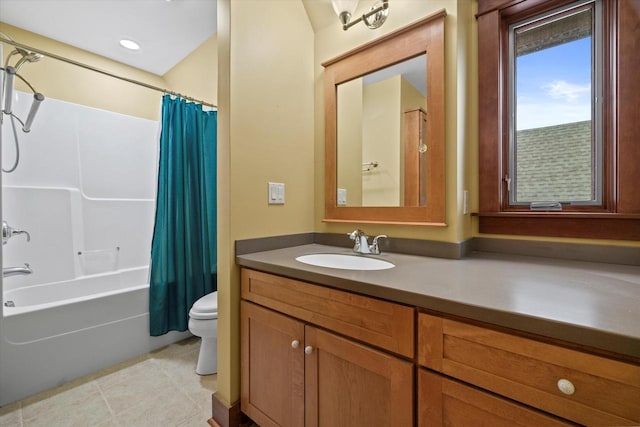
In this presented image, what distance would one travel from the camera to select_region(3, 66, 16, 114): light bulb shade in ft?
5.00

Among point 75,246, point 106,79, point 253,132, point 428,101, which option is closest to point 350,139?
point 428,101

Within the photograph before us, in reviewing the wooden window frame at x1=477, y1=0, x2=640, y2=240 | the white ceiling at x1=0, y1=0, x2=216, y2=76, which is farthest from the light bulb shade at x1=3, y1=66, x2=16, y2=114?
the wooden window frame at x1=477, y1=0, x2=640, y2=240

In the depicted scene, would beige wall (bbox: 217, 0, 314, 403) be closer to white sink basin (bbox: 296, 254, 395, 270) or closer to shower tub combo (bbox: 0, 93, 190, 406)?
white sink basin (bbox: 296, 254, 395, 270)

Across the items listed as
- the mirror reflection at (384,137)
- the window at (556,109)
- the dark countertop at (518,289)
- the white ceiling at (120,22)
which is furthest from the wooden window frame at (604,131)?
the white ceiling at (120,22)

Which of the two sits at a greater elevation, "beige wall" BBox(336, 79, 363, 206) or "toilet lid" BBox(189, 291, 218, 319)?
"beige wall" BBox(336, 79, 363, 206)

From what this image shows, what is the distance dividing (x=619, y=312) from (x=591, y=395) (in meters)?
0.19

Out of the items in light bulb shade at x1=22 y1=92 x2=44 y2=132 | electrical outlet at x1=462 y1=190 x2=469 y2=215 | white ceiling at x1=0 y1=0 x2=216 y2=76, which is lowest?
electrical outlet at x1=462 y1=190 x2=469 y2=215

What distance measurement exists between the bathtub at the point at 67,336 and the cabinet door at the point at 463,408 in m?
1.99

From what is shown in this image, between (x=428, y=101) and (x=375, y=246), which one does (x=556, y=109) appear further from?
(x=375, y=246)

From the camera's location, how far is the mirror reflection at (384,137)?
1.39 meters

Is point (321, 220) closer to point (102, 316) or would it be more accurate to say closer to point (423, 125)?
point (423, 125)

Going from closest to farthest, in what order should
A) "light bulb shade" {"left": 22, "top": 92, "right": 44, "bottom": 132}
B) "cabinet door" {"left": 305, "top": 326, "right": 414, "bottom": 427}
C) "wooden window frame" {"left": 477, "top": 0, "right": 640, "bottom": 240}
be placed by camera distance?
"cabinet door" {"left": 305, "top": 326, "right": 414, "bottom": 427} → "wooden window frame" {"left": 477, "top": 0, "right": 640, "bottom": 240} → "light bulb shade" {"left": 22, "top": 92, "right": 44, "bottom": 132}

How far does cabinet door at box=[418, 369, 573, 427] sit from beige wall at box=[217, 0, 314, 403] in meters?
0.90

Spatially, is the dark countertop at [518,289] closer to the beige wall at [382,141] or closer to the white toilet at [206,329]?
the beige wall at [382,141]
